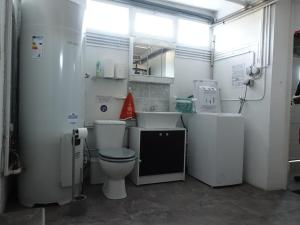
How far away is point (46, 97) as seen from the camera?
88.4 inches

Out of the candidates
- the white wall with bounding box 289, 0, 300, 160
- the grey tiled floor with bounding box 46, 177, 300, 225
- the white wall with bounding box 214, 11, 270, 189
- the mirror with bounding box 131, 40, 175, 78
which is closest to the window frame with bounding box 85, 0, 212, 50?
the mirror with bounding box 131, 40, 175, 78

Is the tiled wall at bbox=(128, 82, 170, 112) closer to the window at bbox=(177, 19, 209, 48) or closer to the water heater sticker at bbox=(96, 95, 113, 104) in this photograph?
the water heater sticker at bbox=(96, 95, 113, 104)

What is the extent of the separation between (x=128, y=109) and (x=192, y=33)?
1.69 m

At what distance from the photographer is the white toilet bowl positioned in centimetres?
249

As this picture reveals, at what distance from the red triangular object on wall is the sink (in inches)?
4.4

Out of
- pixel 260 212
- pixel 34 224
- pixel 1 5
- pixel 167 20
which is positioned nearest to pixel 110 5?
pixel 167 20

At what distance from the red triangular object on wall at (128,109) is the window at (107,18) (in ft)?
3.13

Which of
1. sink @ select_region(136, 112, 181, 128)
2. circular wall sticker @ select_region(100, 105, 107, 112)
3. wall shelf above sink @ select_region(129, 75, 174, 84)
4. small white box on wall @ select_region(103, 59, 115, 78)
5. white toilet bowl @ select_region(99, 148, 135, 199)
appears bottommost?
white toilet bowl @ select_region(99, 148, 135, 199)

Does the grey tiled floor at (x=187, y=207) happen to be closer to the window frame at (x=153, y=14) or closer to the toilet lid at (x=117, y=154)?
the toilet lid at (x=117, y=154)

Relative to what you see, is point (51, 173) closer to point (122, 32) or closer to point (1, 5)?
point (1, 5)

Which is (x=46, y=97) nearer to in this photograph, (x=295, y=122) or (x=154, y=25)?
(x=154, y=25)

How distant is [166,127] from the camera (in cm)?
324

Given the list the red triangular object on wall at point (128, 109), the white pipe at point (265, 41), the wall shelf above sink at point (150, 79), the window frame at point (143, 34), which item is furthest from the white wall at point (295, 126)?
the red triangular object on wall at point (128, 109)

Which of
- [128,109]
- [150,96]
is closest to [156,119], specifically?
[128,109]
